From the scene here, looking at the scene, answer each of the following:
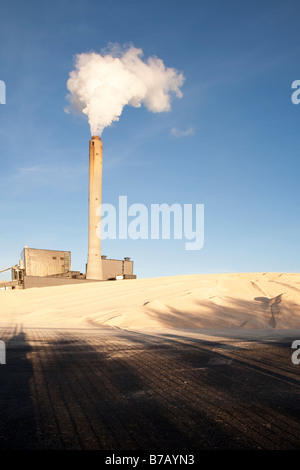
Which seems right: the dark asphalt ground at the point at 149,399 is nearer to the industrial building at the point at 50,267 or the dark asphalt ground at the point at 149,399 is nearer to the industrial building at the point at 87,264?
the industrial building at the point at 87,264

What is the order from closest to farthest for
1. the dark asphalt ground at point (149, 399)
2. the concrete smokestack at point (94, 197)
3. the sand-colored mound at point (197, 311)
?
the dark asphalt ground at point (149, 399), the sand-colored mound at point (197, 311), the concrete smokestack at point (94, 197)

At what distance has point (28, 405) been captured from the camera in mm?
3086

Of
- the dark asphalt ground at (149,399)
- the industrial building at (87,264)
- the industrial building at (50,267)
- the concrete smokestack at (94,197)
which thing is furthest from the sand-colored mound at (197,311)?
the industrial building at (50,267)

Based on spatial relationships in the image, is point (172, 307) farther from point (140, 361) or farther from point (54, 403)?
point (54, 403)

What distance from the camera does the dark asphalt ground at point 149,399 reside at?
2.42 meters

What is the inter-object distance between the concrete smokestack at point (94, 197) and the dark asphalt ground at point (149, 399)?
99.9 feet

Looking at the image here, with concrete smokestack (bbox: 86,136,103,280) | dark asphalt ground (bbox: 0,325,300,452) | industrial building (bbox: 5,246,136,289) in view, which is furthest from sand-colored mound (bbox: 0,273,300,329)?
industrial building (bbox: 5,246,136,289)

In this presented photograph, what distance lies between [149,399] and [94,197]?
111ft

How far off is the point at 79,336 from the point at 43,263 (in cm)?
3775

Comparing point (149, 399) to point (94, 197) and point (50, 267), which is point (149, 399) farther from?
point (50, 267)

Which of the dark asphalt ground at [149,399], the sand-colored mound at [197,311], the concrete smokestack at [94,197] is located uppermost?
the concrete smokestack at [94,197]

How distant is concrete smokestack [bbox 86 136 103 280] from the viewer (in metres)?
36.0

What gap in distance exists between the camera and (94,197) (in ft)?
118
